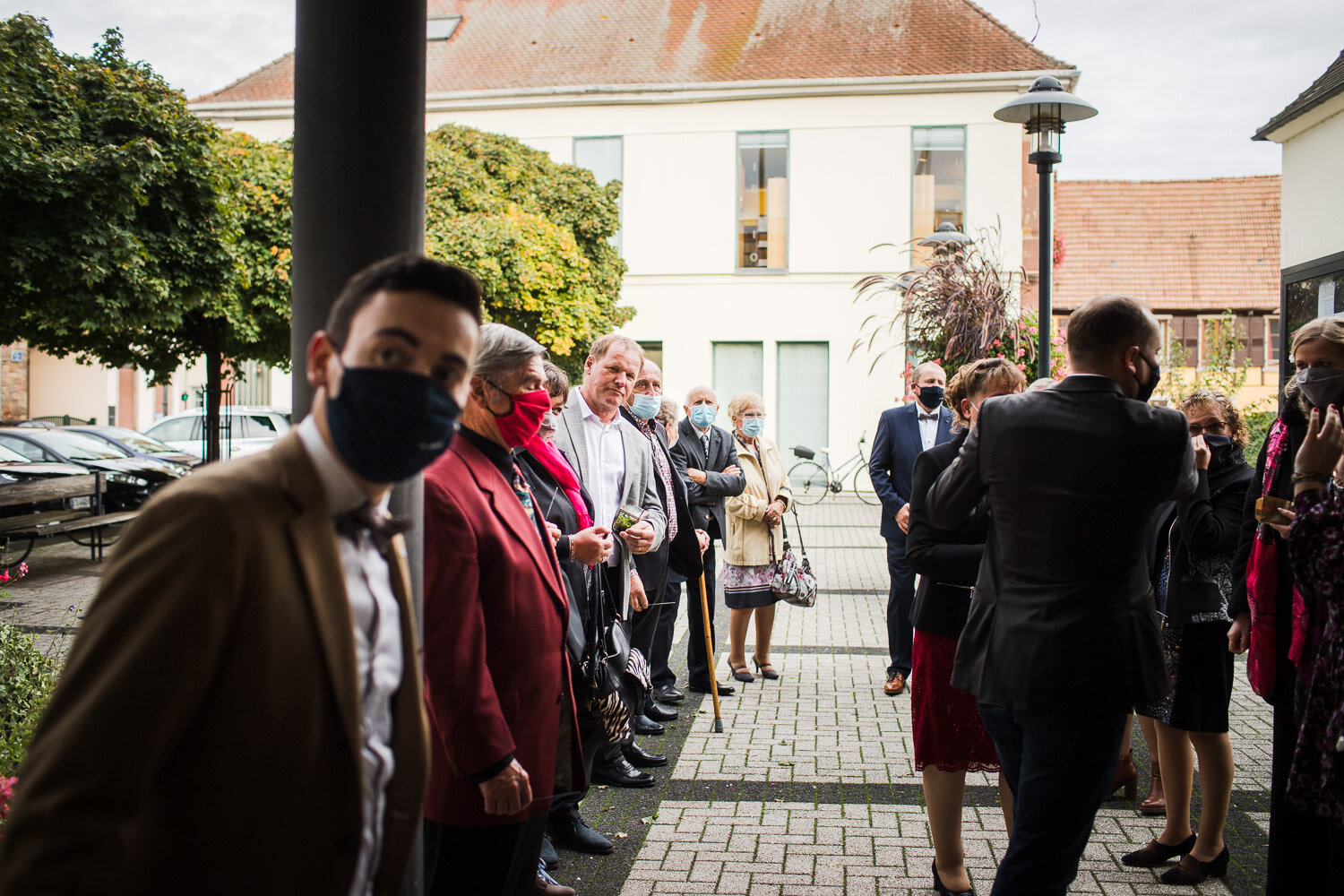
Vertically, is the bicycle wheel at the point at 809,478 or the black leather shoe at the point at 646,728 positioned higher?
the bicycle wheel at the point at 809,478

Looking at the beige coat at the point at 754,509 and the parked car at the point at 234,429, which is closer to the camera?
the beige coat at the point at 754,509

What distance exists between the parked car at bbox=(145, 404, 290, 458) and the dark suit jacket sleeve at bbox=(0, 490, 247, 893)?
20471 millimetres

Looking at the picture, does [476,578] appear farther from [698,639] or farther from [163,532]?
[698,639]

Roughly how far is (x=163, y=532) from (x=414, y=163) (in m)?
1.05

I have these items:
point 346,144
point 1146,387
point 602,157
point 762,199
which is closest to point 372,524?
point 346,144

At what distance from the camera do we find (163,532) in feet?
Result: 4.21

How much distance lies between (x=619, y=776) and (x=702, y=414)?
290 centimetres

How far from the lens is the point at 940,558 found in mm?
3664

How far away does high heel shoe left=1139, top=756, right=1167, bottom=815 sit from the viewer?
4.59 meters

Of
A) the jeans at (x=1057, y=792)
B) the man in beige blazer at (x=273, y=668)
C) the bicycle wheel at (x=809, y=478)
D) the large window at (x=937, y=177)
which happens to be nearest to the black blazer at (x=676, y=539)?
the jeans at (x=1057, y=792)

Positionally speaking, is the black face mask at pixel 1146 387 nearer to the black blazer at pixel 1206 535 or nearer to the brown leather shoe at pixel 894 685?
the black blazer at pixel 1206 535

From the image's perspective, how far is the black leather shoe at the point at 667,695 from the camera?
6500 mm

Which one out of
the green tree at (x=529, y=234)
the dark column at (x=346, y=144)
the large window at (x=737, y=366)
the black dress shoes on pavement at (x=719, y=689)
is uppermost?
the green tree at (x=529, y=234)

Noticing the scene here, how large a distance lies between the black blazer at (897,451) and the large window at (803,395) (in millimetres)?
17418
